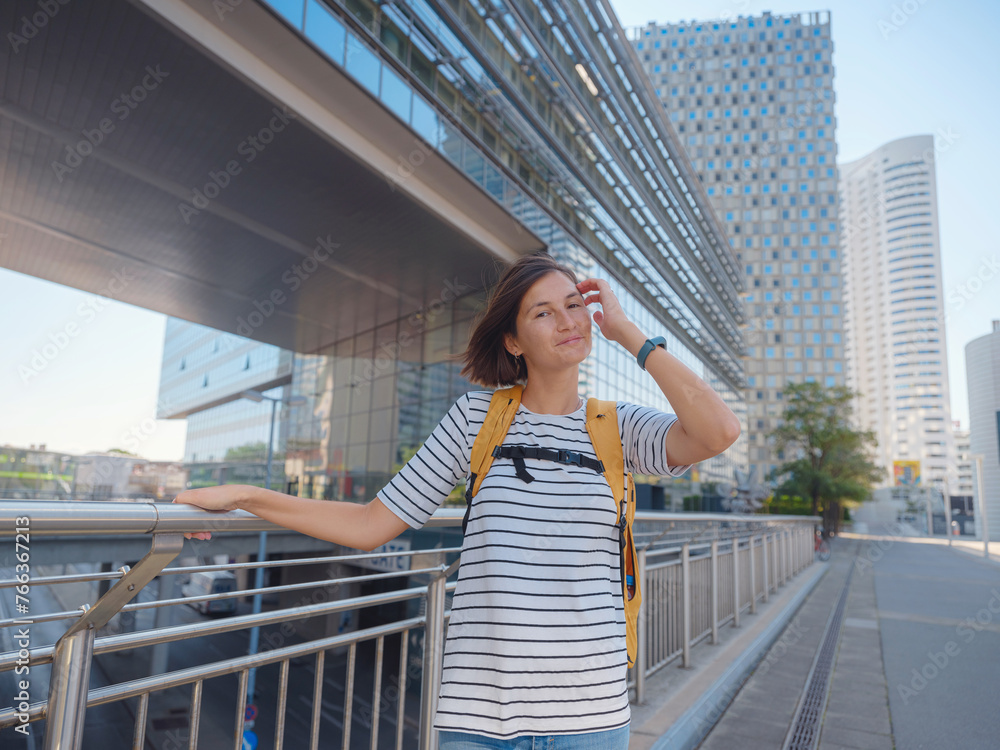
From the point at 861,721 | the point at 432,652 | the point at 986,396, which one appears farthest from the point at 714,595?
the point at 986,396

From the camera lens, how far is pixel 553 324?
5.10 ft

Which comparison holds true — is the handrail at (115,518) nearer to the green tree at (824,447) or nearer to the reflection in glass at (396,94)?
the reflection in glass at (396,94)

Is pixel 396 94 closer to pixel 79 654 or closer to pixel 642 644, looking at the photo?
pixel 642 644

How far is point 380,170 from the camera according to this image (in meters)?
12.5

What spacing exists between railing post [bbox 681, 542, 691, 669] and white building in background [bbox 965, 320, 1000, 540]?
35.9 m

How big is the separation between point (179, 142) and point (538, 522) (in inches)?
515

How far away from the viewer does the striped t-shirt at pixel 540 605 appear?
127cm

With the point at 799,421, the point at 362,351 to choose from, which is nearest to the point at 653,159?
the point at 362,351

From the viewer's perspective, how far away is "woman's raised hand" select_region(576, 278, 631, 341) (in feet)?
4.98

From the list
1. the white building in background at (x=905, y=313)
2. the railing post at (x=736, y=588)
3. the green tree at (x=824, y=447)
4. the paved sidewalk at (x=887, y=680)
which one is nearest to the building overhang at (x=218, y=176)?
the railing post at (x=736, y=588)

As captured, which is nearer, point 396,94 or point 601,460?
point 601,460

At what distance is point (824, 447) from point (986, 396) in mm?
8568

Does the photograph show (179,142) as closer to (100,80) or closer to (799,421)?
(100,80)

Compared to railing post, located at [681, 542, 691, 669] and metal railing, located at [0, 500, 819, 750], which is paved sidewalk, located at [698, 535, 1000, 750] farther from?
metal railing, located at [0, 500, 819, 750]
